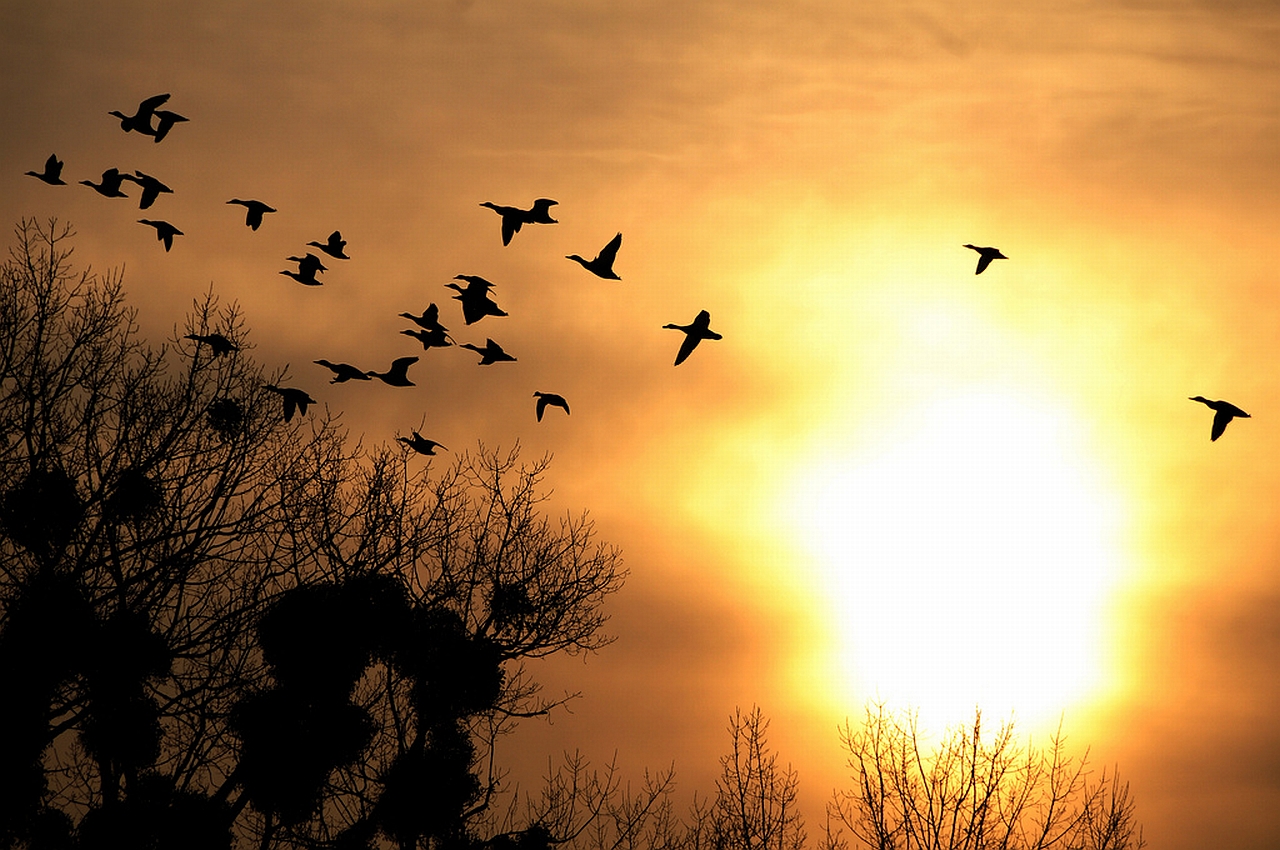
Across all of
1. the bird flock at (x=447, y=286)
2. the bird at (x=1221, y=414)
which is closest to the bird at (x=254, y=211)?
the bird flock at (x=447, y=286)

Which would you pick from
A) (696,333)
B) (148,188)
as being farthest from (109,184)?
(696,333)

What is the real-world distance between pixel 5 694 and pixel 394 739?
578 centimetres

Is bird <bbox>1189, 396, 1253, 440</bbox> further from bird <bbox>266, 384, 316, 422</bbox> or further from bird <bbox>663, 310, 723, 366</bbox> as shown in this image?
bird <bbox>266, 384, 316, 422</bbox>

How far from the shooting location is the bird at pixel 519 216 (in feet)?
48.1

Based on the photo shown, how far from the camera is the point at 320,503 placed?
69.1ft

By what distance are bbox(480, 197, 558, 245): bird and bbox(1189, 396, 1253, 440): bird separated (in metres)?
7.08

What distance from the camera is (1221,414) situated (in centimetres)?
1443

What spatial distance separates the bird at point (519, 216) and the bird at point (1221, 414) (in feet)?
23.2

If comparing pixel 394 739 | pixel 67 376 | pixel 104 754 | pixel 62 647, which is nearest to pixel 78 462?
pixel 67 376

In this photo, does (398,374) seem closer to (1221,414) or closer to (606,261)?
(606,261)

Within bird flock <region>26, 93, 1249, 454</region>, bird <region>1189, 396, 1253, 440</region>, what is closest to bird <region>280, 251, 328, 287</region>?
bird flock <region>26, 93, 1249, 454</region>

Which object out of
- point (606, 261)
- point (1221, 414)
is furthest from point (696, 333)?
point (1221, 414)

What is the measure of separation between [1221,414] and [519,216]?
7.98 m

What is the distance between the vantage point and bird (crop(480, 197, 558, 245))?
14.7 m
